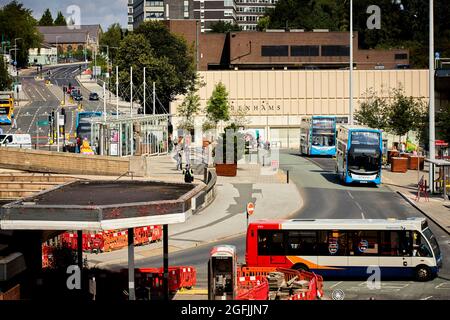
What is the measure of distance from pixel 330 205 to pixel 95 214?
3378 cm

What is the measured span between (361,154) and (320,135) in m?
24.8

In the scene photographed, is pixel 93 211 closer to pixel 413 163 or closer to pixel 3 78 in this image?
pixel 413 163

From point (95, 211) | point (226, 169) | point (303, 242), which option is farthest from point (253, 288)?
point (226, 169)

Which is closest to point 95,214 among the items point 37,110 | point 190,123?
point 190,123

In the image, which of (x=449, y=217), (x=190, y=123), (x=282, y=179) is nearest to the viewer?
(x=449, y=217)

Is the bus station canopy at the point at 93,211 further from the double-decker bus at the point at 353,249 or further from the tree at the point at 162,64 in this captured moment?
the tree at the point at 162,64

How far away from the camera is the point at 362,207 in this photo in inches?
1884

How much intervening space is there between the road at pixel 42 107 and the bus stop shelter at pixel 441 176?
37.3m

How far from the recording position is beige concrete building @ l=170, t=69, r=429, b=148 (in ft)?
341

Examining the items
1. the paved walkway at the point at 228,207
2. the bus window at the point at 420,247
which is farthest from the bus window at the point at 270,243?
the paved walkway at the point at 228,207

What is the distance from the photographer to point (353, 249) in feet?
96.0

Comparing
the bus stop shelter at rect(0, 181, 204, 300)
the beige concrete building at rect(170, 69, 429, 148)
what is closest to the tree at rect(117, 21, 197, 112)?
the beige concrete building at rect(170, 69, 429, 148)

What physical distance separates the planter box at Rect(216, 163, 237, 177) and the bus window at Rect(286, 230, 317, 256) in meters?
30.4
